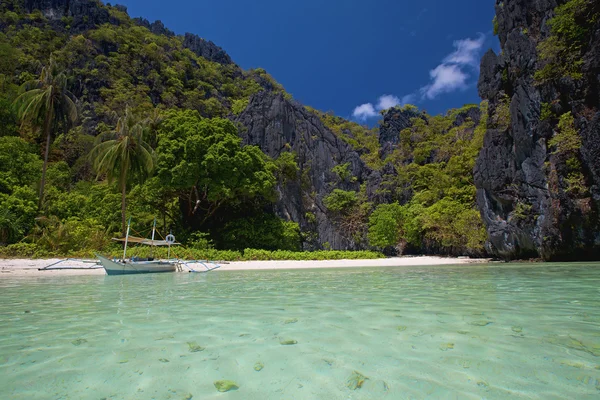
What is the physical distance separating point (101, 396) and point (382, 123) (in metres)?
52.2

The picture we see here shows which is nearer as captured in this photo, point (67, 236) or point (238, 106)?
point (67, 236)

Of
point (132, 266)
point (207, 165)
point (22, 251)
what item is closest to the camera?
point (132, 266)

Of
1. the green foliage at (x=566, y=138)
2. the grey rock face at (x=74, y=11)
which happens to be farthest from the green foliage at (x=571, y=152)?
the grey rock face at (x=74, y=11)

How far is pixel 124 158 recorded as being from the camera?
20.7m

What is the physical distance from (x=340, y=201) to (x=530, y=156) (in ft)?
57.9

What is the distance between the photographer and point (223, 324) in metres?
4.13

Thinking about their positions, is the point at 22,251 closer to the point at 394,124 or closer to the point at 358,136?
the point at 394,124

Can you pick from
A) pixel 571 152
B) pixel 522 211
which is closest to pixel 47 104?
pixel 522 211

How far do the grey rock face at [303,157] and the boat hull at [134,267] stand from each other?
15309mm

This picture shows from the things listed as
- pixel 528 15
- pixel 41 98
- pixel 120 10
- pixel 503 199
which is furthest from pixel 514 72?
pixel 120 10

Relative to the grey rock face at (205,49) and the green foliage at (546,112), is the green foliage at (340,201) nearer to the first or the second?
the green foliage at (546,112)

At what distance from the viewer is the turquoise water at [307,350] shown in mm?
2217

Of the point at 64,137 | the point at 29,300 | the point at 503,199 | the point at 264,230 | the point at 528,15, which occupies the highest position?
the point at 528,15

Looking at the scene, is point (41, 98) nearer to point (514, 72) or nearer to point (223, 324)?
point (223, 324)
